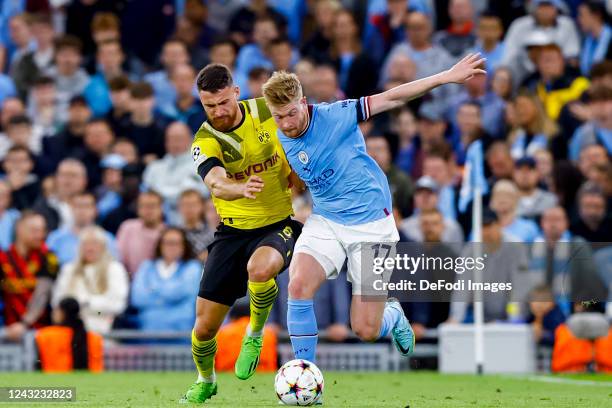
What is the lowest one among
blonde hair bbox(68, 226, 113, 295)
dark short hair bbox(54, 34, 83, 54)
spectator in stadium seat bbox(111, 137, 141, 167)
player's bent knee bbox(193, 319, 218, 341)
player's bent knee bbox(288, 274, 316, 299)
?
player's bent knee bbox(193, 319, 218, 341)

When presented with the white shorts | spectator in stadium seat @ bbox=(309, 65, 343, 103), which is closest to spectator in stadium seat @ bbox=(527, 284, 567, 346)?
spectator in stadium seat @ bbox=(309, 65, 343, 103)

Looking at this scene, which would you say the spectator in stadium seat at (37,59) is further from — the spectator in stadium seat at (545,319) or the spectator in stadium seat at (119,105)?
the spectator in stadium seat at (545,319)

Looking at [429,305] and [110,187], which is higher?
[110,187]

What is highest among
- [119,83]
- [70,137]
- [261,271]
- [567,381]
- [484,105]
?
[119,83]

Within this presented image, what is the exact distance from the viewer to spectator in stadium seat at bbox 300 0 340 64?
65.4 feet

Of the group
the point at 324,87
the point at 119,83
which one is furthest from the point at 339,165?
the point at 119,83

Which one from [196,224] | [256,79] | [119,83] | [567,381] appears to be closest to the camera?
[567,381]

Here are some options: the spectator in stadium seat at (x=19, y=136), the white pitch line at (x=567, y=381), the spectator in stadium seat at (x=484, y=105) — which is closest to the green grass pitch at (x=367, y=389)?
the white pitch line at (x=567, y=381)

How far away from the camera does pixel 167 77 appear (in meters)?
20.1

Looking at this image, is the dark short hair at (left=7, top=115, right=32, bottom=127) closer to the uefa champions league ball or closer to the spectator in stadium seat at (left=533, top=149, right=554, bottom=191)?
the spectator in stadium seat at (left=533, top=149, right=554, bottom=191)

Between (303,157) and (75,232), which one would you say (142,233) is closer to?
(75,232)

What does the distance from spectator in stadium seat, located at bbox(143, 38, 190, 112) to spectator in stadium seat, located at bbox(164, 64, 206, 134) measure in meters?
0.15

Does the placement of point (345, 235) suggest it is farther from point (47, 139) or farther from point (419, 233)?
point (47, 139)

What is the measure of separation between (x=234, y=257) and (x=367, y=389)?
2.43 metres
